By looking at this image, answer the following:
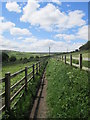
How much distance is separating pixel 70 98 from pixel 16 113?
2029 millimetres

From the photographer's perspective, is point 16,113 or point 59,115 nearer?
point 59,115

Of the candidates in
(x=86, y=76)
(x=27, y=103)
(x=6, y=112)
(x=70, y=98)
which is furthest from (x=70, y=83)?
(x=6, y=112)

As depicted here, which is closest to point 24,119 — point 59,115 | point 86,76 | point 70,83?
point 59,115

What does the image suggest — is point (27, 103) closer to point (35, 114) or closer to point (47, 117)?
point (35, 114)

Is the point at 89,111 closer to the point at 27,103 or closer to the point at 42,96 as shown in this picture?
the point at 27,103

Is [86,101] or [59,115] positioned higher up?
[86,101]

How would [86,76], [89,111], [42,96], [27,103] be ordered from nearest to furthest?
1. [89,111]
2. [27,103]
3. [86,76]
4. [42,96]

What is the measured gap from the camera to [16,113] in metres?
6.16

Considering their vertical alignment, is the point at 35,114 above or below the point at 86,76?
below

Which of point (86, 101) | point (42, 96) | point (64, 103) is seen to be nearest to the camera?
point (86, 101)

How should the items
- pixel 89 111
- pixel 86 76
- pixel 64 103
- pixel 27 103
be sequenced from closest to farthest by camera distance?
pixel 89 111 → pixel 64 103 → pixel 27 103 → pixel 86 76

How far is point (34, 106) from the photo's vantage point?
759 centimetres

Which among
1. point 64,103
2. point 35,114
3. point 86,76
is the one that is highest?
point 86,76

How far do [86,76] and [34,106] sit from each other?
8.80 feet
